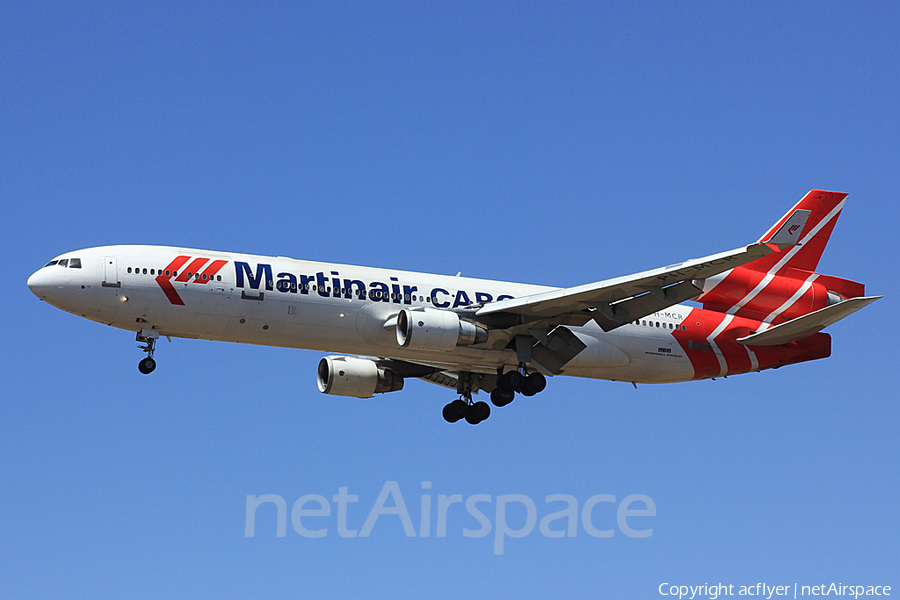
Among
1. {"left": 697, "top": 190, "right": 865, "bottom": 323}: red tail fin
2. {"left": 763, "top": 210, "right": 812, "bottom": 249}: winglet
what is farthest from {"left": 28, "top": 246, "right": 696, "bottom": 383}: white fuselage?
{"left": 763, "top": 210, "right": 812, "bottom": 249}: winglet

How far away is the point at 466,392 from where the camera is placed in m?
43.8

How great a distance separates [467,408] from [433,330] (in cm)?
777

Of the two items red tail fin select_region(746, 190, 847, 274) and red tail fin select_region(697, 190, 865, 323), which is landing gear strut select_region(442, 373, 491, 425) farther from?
red tail fin select_region(746, 190, 847, 274)

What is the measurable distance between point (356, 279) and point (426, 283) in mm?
2659

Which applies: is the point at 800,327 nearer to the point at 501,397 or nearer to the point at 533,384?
the point at 533,384

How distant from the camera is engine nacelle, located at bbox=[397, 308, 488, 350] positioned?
36.5 m

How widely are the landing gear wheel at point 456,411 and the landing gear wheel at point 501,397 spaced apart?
283 centimetres

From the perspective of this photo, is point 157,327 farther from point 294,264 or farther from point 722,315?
point 722,315

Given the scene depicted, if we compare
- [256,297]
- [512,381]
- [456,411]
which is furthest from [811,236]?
[256,297]

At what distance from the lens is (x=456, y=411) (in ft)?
143

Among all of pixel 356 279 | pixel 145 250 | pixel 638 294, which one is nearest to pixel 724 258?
pixel 638 294

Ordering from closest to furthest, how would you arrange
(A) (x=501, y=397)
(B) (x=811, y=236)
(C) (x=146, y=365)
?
(C) (x=146, y=365) < (A) (x=501, y=397) < (B) (x=811, y=236)

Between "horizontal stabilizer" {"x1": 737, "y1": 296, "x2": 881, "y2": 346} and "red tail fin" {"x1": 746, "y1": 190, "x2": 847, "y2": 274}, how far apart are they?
3168 millimetres

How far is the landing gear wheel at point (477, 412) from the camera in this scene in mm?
43625
